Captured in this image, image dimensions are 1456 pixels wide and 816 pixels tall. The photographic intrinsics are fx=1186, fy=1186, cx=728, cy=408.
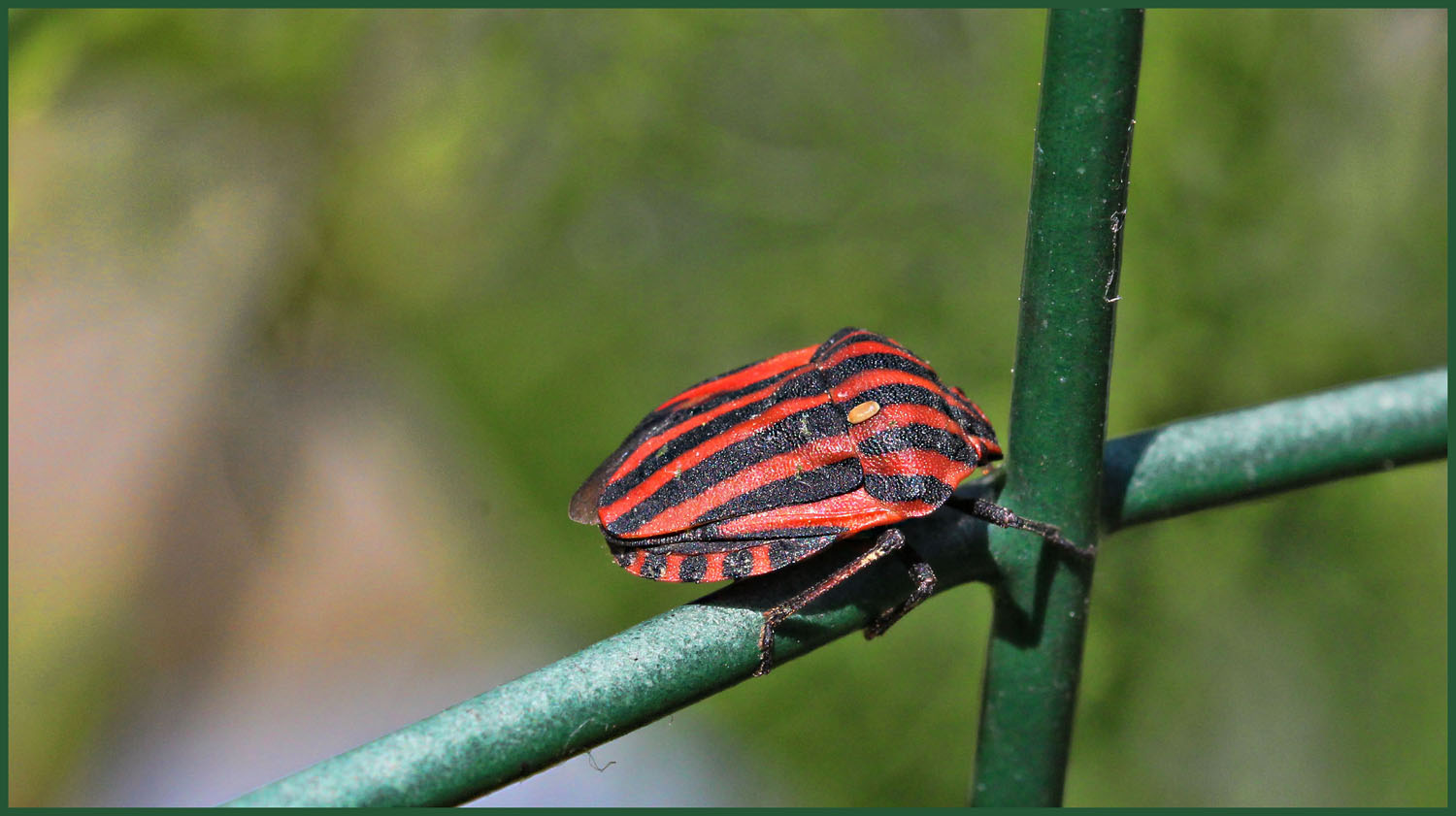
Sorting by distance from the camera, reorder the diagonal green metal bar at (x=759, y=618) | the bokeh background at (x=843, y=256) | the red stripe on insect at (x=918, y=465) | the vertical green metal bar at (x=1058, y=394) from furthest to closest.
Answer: the bokeh background at (x=843, y=256), the red stripe on insect at (x=918, y=465), the vertical green metal bar at (x=1058, y=394), the diagonal green metal bar at (x=759, y=618)

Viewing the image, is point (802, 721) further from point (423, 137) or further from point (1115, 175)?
point (1115, 175)

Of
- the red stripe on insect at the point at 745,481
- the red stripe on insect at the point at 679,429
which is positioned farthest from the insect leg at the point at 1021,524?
the red stripe on insect at the point at 679,429

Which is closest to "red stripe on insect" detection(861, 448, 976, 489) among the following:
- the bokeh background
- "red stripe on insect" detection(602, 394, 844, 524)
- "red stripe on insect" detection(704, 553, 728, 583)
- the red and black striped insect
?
the red and black striped insect

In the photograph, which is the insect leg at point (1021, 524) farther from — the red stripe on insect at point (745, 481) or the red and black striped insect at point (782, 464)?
the red stripe on insect at point (745, 481)

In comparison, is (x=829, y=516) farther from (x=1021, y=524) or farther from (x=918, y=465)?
(x=1021, y=524)

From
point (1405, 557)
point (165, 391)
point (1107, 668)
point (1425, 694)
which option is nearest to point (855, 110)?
point (1107, 668)

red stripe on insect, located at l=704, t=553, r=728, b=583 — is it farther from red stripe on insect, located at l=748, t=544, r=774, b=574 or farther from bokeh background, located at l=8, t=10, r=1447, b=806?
bokeh background, located at l=8, t=10, r=1447, b=806
